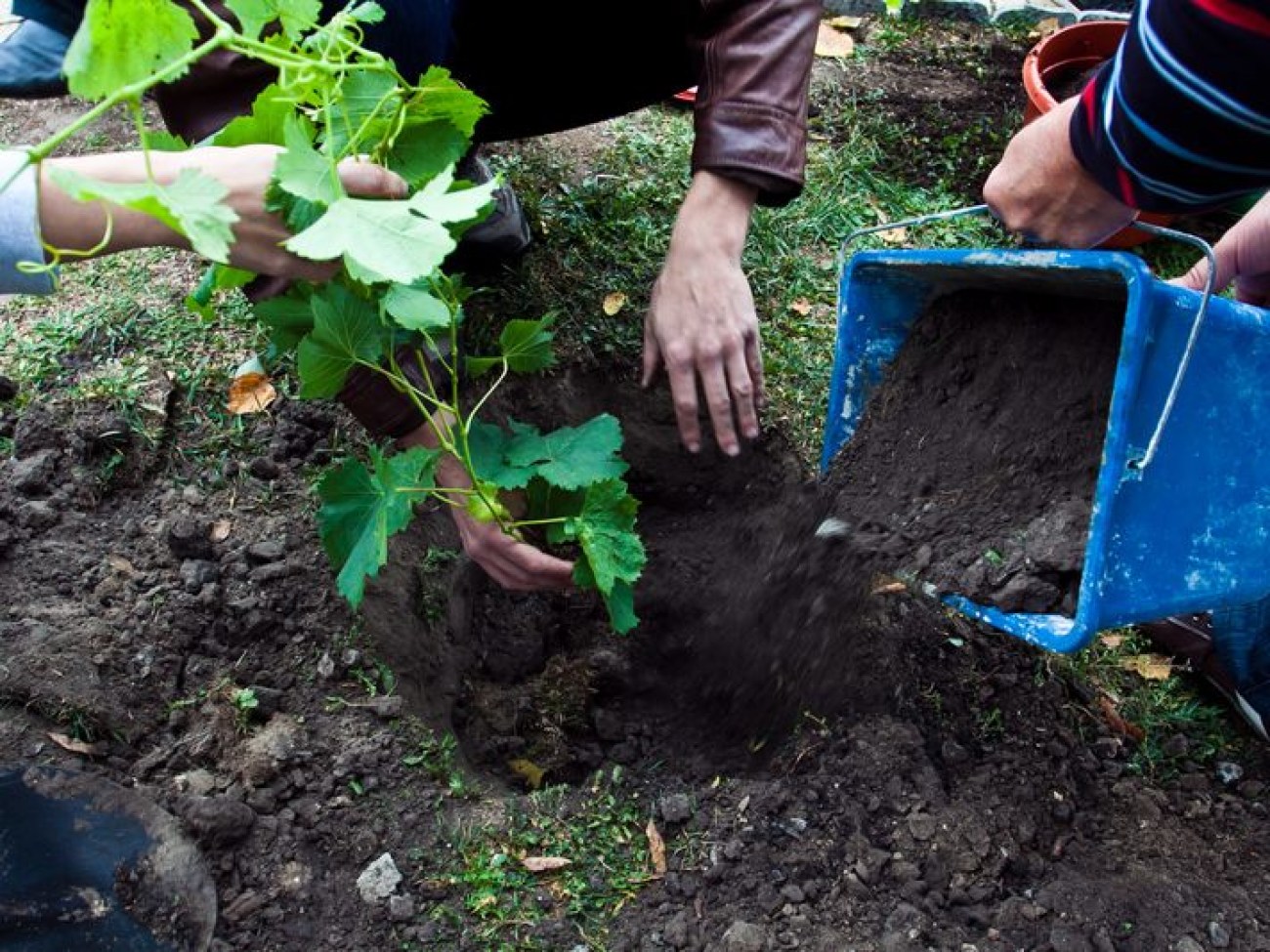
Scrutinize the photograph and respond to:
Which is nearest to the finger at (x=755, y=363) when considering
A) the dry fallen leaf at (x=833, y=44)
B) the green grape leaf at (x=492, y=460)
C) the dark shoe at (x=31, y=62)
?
the green grape leaf at (x=492, y=460)

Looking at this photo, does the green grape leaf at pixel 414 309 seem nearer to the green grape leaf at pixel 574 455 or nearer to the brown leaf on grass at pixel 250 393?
the green grape leaf at pixel 574 455

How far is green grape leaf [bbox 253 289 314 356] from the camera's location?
1.61 metres

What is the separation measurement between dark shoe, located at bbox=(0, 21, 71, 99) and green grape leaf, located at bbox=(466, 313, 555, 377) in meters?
1.61

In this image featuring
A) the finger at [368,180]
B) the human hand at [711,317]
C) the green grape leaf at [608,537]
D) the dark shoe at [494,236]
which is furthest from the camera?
the dark shoe at [494,236]

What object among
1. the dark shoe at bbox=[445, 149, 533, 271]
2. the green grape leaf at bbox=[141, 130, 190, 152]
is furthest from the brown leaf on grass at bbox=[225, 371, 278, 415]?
the green grape leaf at bbox=[141, 130, 190, 152]

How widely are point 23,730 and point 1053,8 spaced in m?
4.03

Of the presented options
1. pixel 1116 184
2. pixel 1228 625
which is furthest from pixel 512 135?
pixel 1228 625

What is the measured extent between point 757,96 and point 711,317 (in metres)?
0.47

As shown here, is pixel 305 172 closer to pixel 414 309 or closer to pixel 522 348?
pixel 414 309

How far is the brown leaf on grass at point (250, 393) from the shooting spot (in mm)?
2520

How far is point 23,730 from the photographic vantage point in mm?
1898

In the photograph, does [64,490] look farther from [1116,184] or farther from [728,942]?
[1116,184]

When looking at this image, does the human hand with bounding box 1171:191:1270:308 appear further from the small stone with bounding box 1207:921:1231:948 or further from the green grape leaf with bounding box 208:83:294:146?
the green grape leaf with bounding box 208:83:294:146

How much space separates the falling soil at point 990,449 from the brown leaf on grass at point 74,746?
4.50 ft
